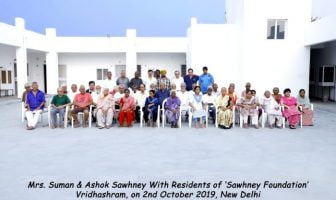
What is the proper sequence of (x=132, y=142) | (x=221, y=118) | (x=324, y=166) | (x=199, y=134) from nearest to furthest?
(x=324, y=166) → (x=132, y=142) → (x=199, y=134) → (x=221, y=118)

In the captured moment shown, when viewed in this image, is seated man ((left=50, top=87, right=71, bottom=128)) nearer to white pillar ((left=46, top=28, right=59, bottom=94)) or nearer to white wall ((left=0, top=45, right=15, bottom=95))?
white wall ((left=0, top=45, right=15, bottom=95))

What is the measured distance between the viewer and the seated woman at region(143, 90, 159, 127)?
Result: 28.0ft

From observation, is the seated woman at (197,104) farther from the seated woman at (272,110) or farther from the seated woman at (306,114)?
the seated woman at (306,114)

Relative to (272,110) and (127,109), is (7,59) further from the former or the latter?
(272,110)

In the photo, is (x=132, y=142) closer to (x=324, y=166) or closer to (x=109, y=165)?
(x=109, y=165)

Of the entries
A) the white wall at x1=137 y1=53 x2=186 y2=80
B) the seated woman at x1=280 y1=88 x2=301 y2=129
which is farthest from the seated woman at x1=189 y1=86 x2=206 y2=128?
the white wall at x1=137 y1=53 x2=186 y2=80

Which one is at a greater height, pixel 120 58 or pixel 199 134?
pixel 120 58

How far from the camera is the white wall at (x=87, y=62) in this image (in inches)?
884

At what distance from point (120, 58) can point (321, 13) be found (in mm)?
13427

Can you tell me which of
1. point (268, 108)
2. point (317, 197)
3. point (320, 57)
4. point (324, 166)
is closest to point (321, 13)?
point (320, 57)

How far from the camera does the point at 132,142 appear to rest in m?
6.57

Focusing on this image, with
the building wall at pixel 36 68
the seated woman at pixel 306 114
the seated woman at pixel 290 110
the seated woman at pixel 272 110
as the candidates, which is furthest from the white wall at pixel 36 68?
the seated woman at pixel 306 114

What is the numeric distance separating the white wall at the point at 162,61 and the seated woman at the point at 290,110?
14037 mm

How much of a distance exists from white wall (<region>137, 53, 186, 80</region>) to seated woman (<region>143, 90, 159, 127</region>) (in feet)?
45.2
